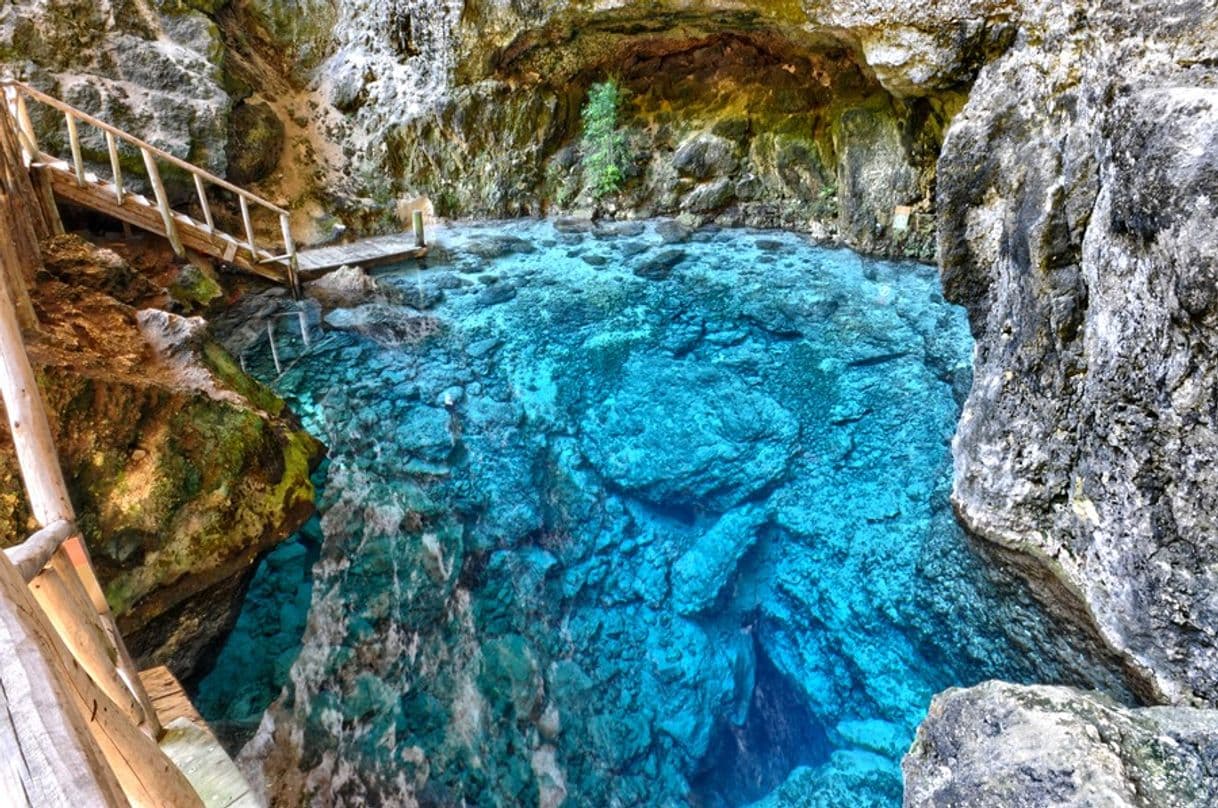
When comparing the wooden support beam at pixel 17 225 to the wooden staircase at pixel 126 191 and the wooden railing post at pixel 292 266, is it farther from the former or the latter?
the wooden railing post at pixel 292 266

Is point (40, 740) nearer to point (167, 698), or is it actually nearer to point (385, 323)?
point (167, 698)

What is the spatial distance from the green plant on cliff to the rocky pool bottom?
6205 mm

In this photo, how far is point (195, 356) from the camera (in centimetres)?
572

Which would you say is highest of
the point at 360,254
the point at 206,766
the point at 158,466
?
the point at 360,254

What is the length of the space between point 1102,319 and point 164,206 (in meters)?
10.3

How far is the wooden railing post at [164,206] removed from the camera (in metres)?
8.05

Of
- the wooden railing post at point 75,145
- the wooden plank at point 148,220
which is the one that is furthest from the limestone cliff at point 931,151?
the wooden railing post at point 75,145

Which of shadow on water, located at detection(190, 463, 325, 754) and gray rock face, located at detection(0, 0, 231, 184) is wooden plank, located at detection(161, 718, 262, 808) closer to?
shadow on water, located at detection(190, 463, 325, 754)

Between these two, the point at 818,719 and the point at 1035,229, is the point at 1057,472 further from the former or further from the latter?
the point at 818,719

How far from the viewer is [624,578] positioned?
5453 millimetres

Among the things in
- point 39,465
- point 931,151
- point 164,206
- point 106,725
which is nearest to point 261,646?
point 39,465

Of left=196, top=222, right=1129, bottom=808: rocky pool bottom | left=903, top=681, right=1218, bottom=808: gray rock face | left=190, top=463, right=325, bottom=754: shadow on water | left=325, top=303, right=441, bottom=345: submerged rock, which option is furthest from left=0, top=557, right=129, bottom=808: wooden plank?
left=325, top=303, right=441, bottom=345: submerged rock

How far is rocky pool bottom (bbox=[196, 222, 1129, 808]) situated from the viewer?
4.14 metres

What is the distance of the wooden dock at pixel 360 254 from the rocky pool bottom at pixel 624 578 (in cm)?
230
